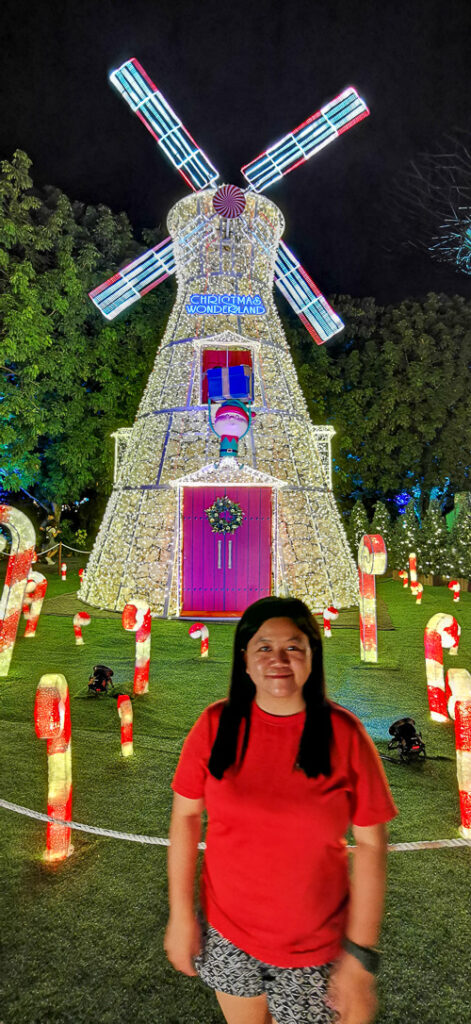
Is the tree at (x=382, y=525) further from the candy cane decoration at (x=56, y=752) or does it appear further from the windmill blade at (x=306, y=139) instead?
the candy cane decoration at (x=56, y=752)

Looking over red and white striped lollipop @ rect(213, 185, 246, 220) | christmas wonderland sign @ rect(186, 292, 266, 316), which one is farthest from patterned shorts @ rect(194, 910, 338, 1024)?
red and white striped lollipop @ rect(213, 185, 246, 220)

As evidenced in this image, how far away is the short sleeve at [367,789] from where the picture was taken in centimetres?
149

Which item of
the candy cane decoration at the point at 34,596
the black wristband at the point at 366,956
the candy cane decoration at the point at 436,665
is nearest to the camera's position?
the black wristband at the point at 366,956

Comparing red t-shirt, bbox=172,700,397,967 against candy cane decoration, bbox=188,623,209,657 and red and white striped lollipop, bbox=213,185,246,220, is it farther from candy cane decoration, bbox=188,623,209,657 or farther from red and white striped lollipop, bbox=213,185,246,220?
red and white striped lollipop, bbox=213,185,246,220

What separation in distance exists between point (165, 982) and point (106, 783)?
1.87 metres

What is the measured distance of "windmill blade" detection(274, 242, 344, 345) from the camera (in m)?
12.3

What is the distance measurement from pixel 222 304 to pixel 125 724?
8.33 m

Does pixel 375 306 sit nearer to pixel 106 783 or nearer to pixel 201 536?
pixel 201 536

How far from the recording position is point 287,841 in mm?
1430

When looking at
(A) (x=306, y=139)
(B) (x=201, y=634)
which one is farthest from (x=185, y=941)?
(A) (x=306, y=139)

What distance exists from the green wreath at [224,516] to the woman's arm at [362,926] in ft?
28.3

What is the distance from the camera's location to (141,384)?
60.8 ft

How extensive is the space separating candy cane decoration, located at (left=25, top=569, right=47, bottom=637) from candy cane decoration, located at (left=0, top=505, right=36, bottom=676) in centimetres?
148

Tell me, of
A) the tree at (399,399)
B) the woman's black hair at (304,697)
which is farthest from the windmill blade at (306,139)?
the woman's black hair at (304,697)
